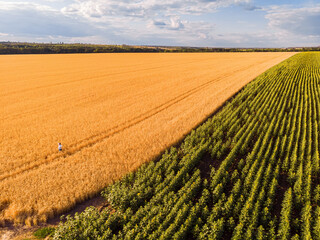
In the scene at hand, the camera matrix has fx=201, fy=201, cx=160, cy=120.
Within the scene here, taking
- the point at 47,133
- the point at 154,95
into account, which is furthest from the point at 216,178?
the point at 154,95

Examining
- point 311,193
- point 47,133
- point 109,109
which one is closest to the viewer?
point 311,193

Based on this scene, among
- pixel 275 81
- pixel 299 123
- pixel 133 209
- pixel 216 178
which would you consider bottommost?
Answer: pixel 133 209

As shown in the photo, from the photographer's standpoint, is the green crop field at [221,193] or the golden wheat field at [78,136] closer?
the green crop field at [221,193]

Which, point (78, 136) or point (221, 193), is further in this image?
point (78, 136)

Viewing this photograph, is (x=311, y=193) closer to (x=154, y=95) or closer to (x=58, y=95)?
(x=154, y=95)

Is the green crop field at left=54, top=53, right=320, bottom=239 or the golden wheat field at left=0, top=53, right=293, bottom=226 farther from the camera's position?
the golden wheat field at left=0, top=53, right=293, bottom=226

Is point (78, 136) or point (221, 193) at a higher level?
point (78, 136)

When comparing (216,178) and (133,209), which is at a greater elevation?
(216,178)

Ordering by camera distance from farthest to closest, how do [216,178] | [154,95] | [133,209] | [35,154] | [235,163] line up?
1. [154,95]
2. [35,154]
3. [235,163]
4. [216,178]
5. [133,209]
